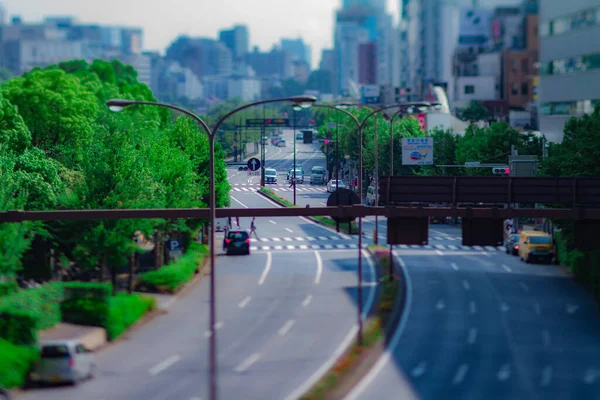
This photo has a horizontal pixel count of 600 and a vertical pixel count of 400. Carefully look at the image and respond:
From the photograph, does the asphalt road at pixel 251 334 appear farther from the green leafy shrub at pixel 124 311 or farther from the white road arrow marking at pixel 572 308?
the white road arrow marking at pixel 572 308

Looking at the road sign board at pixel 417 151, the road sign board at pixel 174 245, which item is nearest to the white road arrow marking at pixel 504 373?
the road sign board at pixel 174 245

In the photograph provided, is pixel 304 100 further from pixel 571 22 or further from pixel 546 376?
pixel 571 22

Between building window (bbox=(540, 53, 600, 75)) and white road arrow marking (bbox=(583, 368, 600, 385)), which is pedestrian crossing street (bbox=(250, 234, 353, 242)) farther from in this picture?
white road arrow marking (bbox=(583, 368, 600, 385))

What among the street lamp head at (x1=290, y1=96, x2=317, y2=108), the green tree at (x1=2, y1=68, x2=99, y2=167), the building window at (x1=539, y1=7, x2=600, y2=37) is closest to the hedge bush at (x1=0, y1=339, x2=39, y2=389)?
the street lamp head at (x1=290, y1=96, x2=317, y2=108)

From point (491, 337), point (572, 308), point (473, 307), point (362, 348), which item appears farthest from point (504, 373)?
point (572, 308)

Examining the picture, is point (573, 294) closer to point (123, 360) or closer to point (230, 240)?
point (230, 240)

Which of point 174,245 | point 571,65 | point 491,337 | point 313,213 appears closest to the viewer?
point 313,213

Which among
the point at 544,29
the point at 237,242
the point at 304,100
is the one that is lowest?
the point at 237,242
